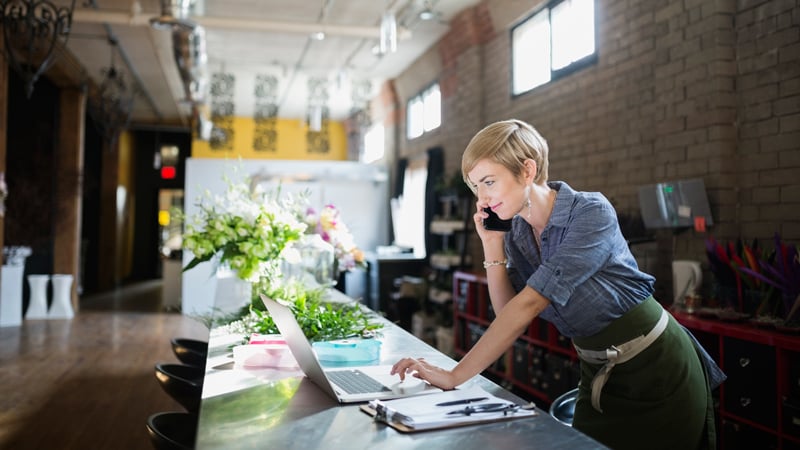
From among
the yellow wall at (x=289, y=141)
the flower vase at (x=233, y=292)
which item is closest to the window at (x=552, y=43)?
the flower vase at (x=233, y=292)

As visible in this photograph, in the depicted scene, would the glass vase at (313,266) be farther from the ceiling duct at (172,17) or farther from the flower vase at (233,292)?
the ceiling duct at (172,17)

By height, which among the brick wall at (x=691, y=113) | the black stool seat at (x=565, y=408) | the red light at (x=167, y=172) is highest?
the red light at (x=167, y=172)

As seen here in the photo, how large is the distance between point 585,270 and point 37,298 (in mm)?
10137

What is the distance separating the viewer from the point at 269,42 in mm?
9422

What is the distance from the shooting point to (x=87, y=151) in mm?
14586

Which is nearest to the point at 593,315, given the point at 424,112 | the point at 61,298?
the point at 424,112

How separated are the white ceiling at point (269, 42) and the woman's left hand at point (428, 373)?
16.8 feet

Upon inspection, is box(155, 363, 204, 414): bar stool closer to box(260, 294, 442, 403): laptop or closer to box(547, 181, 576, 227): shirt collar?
box(260, 294, 442, 403): laptop

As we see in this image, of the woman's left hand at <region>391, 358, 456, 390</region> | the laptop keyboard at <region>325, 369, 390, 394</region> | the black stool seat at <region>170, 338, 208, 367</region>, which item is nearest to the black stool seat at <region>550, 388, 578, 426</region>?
the woman's left hand at <region>391, 358, 456, 390</region>

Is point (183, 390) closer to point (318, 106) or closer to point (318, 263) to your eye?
point (318, 263)

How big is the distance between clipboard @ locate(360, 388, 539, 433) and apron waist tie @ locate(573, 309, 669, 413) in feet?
1.11

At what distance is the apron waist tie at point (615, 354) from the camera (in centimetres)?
173

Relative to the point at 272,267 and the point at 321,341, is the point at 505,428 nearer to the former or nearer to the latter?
the point at 321,341

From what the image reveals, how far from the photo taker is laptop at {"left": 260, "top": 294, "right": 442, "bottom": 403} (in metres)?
1.63
